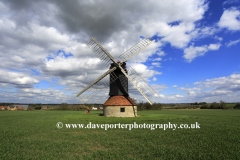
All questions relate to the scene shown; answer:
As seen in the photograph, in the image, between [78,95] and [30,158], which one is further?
[78,95]

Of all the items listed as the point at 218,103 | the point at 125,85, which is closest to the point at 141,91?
the point at 125,85

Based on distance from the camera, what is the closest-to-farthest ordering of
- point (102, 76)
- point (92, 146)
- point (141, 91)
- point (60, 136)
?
point (92, 146), point (60, 136), point (141, 91), point (102, 76)

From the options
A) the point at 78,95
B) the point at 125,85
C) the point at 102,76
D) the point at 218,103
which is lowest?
the point at 218,103

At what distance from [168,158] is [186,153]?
1.23m

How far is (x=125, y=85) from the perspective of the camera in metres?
24.5

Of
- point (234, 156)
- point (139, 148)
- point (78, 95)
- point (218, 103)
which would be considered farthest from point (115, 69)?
point (218, 103)

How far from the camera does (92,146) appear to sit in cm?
836

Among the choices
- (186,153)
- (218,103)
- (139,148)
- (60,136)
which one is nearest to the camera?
(186,153)

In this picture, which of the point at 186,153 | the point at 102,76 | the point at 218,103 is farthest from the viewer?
the point at 218,103

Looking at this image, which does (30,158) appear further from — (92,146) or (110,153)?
(110,153)

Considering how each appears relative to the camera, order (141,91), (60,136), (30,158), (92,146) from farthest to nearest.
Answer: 1. (141,91)
2. (60,136)
3. (92,146)
4. (30,158)

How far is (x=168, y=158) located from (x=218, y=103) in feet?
321

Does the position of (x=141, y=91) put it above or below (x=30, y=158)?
above

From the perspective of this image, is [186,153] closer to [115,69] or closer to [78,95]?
[115,69]
